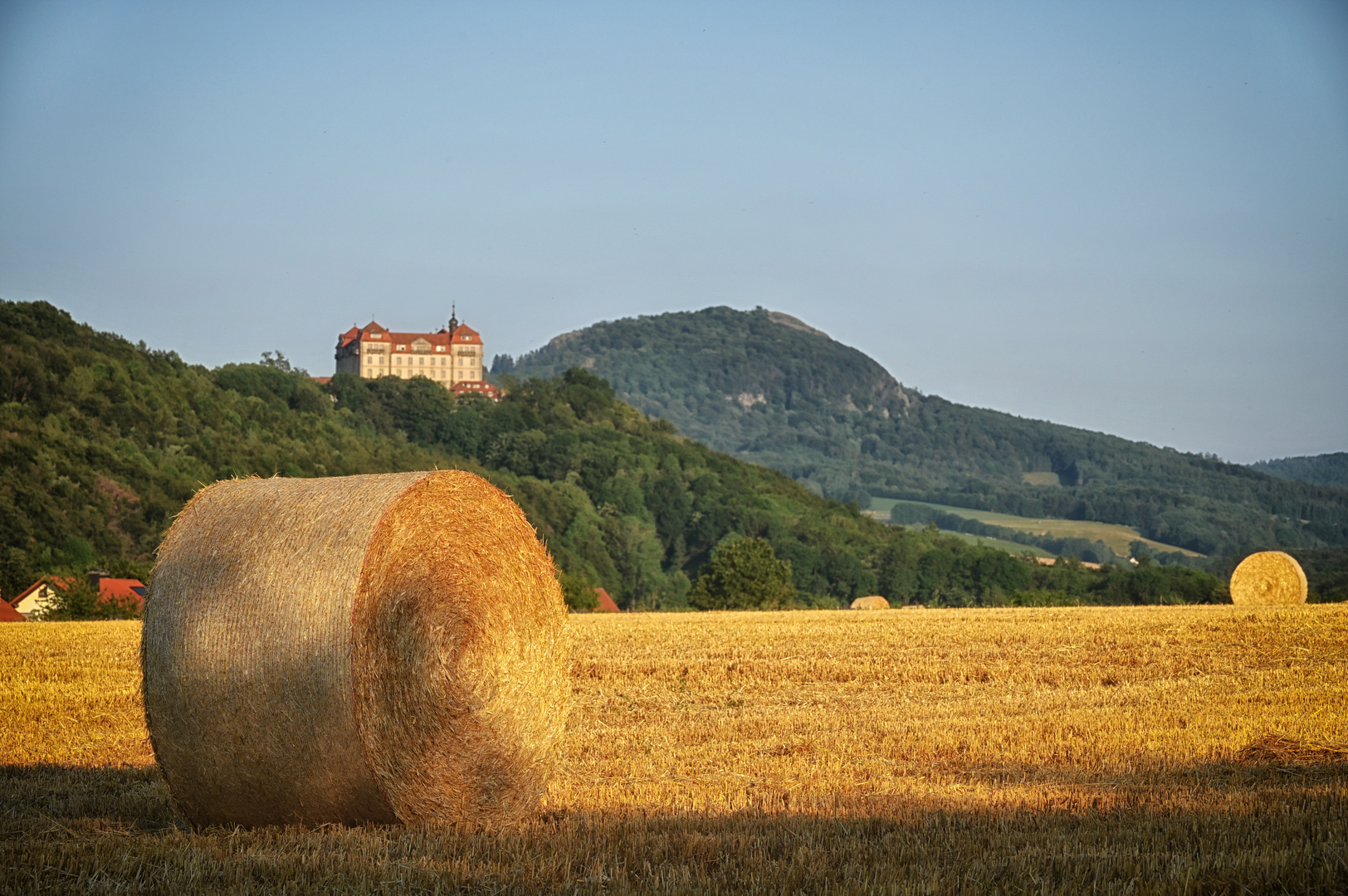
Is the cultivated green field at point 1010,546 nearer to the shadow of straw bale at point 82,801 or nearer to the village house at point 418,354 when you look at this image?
the village house at point 418,354

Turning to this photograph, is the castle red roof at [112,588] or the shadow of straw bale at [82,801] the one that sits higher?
the shadow of straw bale at [82,801]

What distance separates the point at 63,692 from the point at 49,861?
8.29 m

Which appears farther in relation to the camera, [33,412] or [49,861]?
[33,412]

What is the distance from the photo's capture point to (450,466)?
214 feet

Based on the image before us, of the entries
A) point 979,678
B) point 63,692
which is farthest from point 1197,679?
point 63,692

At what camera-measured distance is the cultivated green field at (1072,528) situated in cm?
13612

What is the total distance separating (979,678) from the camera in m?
15.1

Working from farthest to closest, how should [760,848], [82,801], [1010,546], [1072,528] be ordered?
[1072,528], [1010,546], [82,801], [760,848]

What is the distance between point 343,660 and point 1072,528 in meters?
149

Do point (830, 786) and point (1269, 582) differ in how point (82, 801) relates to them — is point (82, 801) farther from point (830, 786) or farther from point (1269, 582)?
point (1269, 582)

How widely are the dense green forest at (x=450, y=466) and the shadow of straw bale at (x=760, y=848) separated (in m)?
26.1

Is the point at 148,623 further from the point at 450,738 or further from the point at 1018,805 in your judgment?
the point at 1018,805

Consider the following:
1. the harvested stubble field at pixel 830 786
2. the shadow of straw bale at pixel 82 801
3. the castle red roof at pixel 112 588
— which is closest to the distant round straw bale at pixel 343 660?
the harvested stubble field at pixel 830 786

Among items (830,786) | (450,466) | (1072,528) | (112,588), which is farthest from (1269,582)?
(1072,528)
